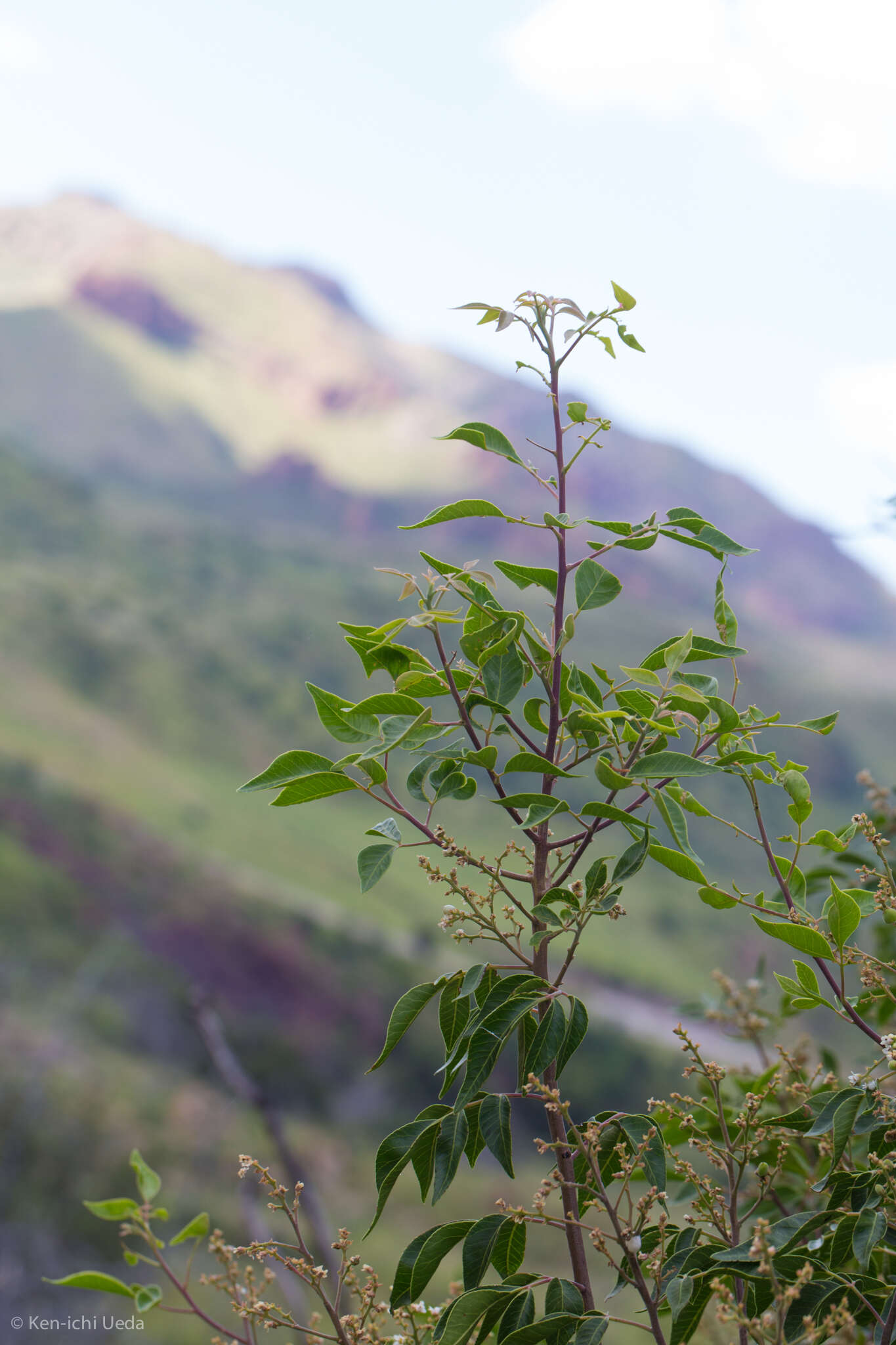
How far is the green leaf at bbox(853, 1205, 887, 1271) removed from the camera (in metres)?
0.91

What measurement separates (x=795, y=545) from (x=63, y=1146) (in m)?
104

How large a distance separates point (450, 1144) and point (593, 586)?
0.67 metres

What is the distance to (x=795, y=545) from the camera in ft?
350

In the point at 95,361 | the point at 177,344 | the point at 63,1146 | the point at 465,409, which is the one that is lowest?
the point at 63,1146

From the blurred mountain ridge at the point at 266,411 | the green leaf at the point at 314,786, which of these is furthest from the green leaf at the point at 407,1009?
the blurred mountain ridge at the point at 266,411

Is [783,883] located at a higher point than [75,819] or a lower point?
higher

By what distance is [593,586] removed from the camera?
3.97 feet

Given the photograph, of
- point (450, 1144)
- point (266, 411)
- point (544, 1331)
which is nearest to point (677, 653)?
point (450, 1144)

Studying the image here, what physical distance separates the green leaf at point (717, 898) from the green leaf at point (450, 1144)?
1.17 feet

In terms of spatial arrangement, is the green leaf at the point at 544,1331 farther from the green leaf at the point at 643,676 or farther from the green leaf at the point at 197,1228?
the green leaf at the point at 643,676

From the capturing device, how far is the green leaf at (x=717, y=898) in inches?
40.9

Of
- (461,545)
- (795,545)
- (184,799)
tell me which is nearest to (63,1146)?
(184,799)

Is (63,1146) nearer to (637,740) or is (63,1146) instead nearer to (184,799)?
(637,740)

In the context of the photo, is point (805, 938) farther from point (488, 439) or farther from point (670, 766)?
point (488, 439)
